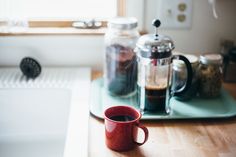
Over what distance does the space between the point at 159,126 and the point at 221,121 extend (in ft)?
0.62

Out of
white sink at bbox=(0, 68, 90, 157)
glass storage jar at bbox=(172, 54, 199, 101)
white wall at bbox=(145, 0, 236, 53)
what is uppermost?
white wall at bbox=(145, 0, 236, 53)

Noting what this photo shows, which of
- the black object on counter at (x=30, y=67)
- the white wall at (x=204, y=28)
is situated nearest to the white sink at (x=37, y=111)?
the black object on counter at (x=30, y=67)

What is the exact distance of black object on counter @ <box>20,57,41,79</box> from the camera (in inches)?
50.8

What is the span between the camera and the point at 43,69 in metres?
1.37

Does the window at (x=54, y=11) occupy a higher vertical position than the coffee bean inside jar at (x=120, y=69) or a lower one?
higher

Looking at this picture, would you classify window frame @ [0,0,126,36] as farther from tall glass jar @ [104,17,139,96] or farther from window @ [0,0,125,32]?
tall glass jar @ [104,17,139,96]

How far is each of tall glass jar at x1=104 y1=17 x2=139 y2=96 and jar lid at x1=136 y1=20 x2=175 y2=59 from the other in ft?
0.42

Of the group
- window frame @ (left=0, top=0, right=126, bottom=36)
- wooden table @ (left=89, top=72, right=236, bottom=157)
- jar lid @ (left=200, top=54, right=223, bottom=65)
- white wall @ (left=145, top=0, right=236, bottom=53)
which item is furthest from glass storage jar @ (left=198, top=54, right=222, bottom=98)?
window frame @ (left=0, top=0, right=126, bottom=36)

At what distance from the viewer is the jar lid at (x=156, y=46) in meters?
1.01

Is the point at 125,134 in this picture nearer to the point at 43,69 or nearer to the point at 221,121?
the point at 221,121

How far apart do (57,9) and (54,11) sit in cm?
1

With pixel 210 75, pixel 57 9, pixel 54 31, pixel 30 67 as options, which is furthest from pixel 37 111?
pixel 210 75

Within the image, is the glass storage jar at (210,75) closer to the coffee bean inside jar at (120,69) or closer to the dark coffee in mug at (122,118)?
the coffee bean inside jar at (120,69)

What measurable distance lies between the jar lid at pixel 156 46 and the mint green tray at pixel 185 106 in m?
0.18
